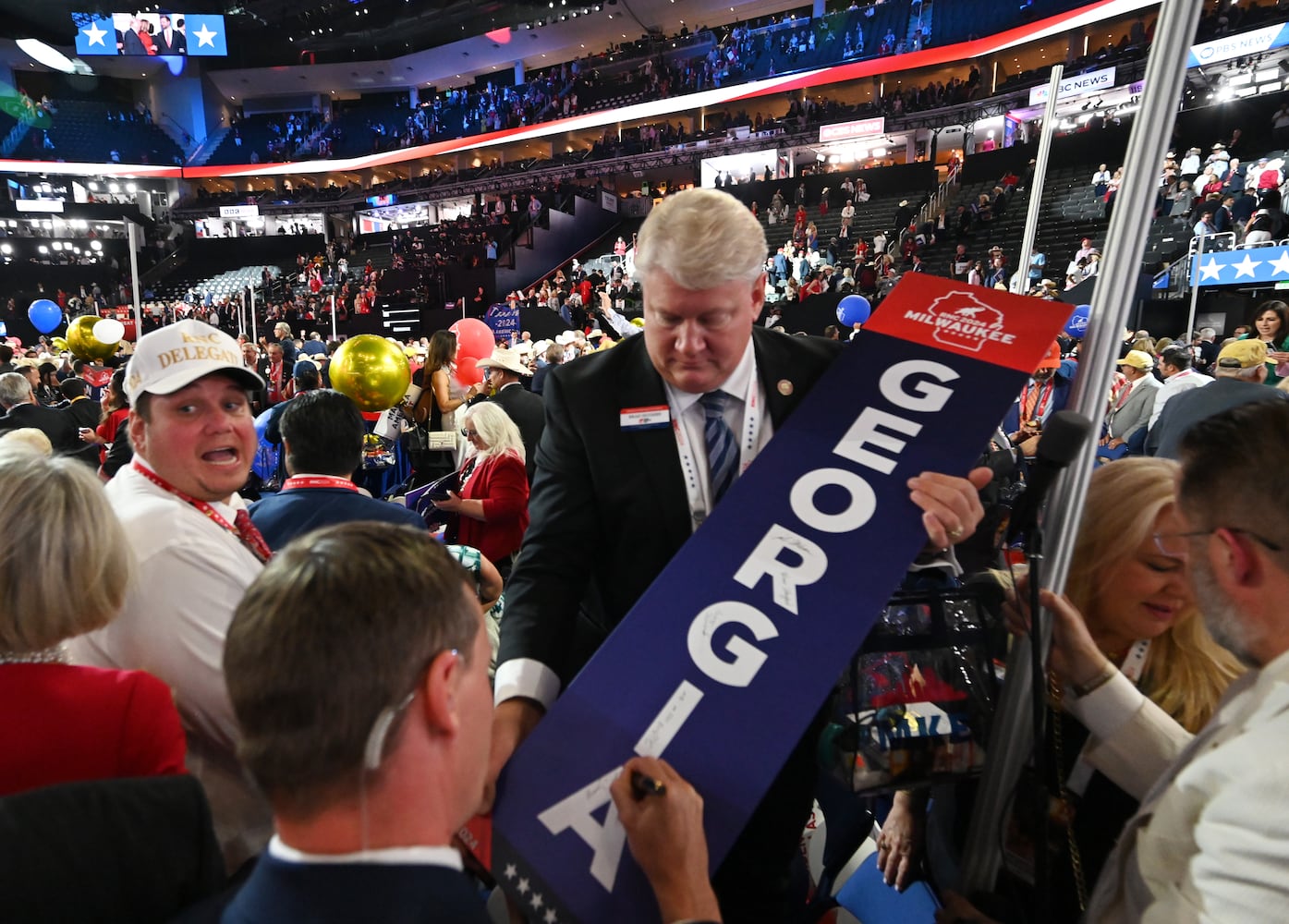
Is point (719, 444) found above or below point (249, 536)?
above

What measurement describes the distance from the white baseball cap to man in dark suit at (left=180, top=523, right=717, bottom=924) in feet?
3.73

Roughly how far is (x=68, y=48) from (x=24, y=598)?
1641 inches

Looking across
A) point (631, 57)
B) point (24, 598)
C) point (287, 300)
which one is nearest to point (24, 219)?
point (287, 300)

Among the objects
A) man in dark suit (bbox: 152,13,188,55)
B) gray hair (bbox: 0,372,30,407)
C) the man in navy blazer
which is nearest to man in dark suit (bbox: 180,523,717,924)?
the man in navy blazer

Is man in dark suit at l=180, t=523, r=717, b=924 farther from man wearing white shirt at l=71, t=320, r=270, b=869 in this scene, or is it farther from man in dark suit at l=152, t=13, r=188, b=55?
man in dark suit at l=152, t=13, r=188, b=55

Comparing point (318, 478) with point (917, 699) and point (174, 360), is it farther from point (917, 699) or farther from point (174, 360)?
point (917, 699)

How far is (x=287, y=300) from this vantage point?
76.0 feet

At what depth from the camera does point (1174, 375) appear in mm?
4805

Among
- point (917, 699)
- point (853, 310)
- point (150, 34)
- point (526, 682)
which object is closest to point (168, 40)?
point (150, 34)

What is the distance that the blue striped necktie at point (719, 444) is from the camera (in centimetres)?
136

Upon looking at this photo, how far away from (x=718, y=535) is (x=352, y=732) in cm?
63

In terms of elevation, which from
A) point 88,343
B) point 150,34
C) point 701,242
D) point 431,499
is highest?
point 150,34

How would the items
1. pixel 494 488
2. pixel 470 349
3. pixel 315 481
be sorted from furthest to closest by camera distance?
1. pixel 470 349
2. pixel 494 488
3. pixel 315 481

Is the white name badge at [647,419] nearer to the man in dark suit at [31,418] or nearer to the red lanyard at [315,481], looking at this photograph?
the red lanyard at [315,481]
